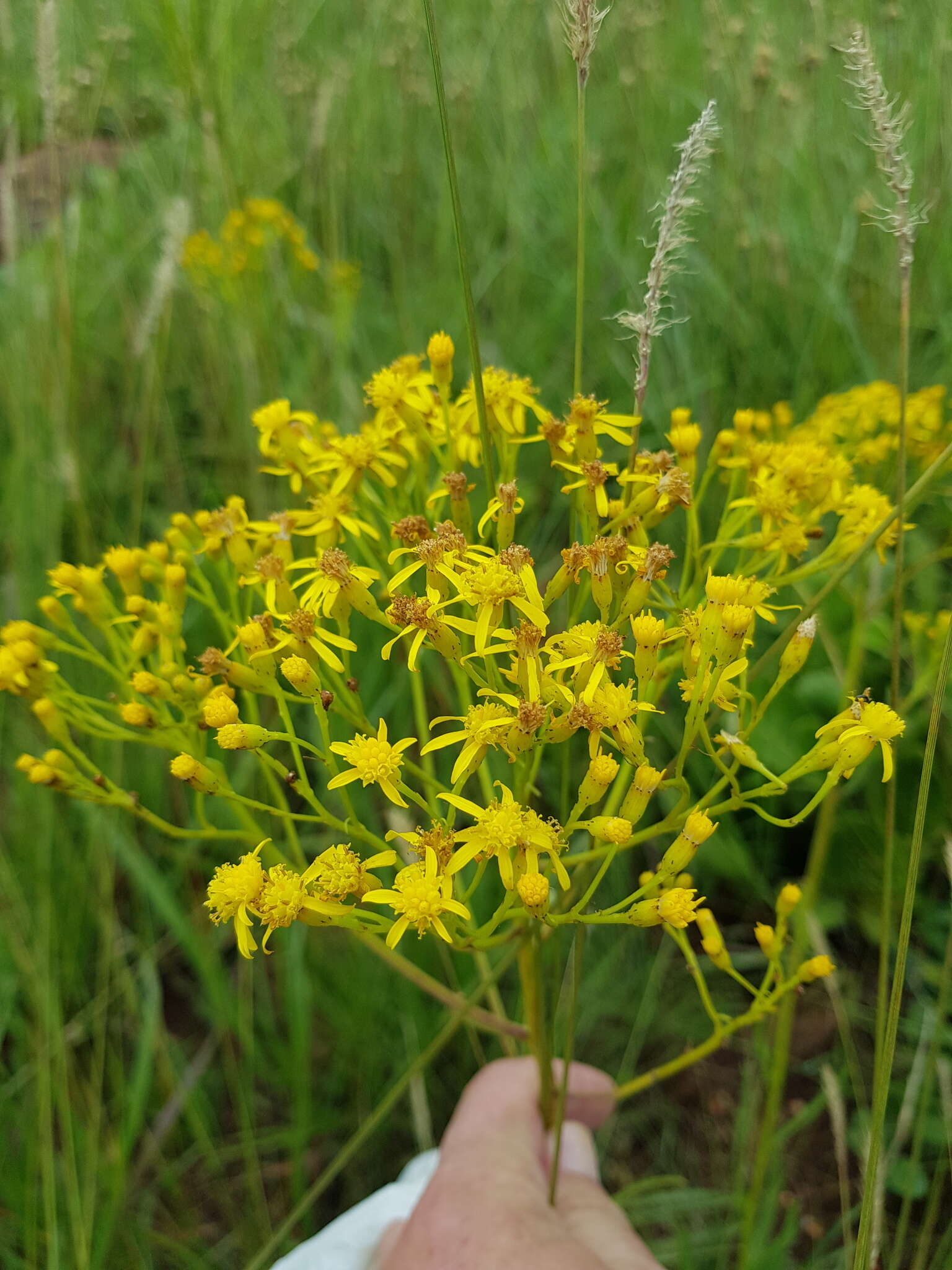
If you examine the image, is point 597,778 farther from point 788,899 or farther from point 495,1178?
point 495,1178

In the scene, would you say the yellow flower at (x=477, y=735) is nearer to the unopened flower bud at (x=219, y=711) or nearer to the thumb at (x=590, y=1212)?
the unopened flower bud at (x=219, y=711)

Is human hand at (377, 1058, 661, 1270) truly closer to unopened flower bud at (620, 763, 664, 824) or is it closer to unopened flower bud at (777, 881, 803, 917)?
unopened flower bud at (777, 881, 803, 917)

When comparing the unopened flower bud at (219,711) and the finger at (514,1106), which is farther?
the finger at (514,1106)

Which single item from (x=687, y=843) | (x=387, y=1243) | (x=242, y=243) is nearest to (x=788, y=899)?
(x=687, y=843)

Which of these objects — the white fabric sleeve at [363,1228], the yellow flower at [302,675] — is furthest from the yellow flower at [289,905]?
the white fabric sleeve at [363,1228]

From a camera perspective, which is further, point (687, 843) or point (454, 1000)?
point (454, 1000)

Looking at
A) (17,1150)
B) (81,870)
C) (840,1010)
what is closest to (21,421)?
(81,870)

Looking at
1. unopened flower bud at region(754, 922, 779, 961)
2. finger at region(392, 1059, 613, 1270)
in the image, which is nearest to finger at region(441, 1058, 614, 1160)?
finger at region(392, 1059, 613, 1270)
